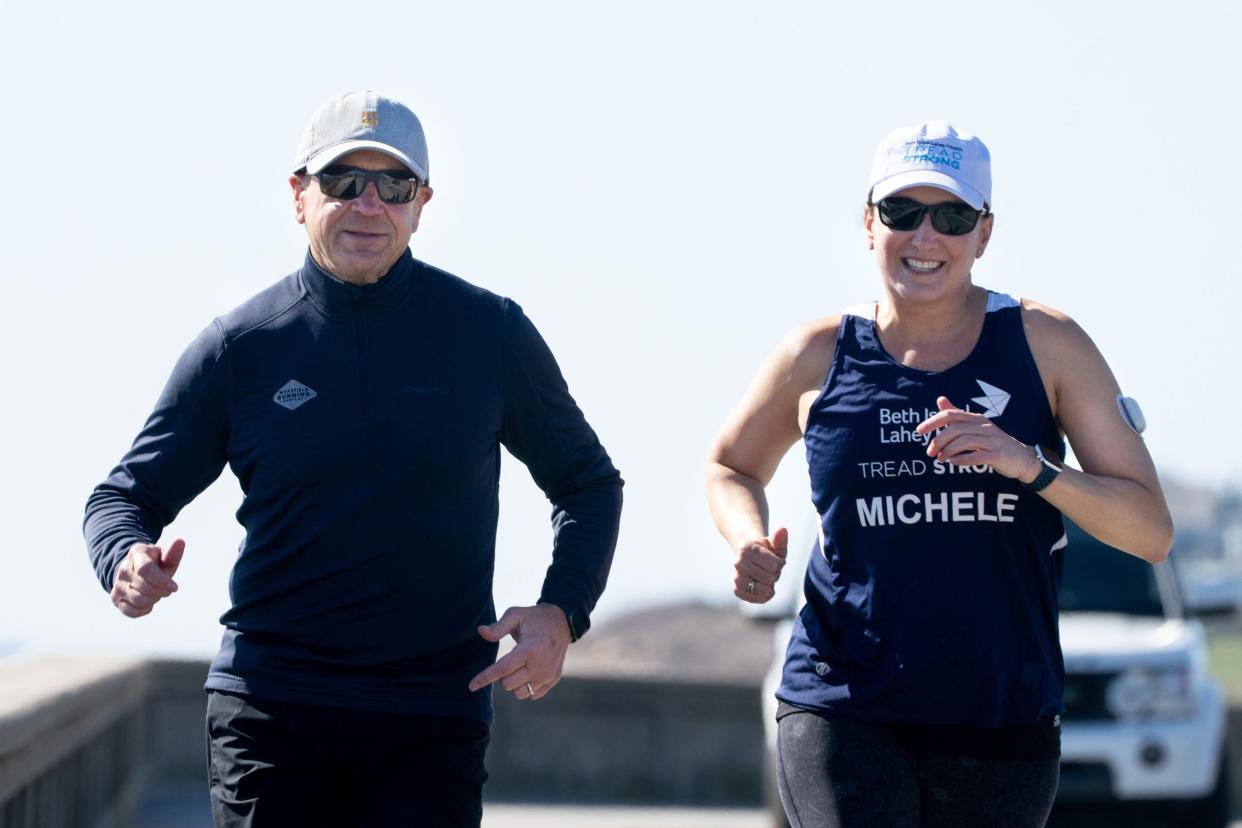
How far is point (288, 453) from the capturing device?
538 cm

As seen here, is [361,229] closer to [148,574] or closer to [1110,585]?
[148,574]

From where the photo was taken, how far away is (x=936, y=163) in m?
5.71

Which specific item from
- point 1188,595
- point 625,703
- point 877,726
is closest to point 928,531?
point 877,726

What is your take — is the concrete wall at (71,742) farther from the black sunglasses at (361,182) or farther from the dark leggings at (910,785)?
the dark leggings at (910,785)

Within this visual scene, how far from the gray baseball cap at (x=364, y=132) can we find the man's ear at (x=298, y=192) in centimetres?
6

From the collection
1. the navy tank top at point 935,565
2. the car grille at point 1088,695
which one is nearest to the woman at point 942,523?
the navy tank top at point 935,565

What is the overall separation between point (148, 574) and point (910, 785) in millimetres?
1739

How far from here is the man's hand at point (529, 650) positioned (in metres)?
5.31

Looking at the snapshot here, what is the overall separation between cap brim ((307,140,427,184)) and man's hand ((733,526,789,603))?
1179 millimetres

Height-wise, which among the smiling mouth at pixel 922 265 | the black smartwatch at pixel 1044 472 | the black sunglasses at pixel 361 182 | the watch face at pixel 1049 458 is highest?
the black sunglasses at pixel 361 182

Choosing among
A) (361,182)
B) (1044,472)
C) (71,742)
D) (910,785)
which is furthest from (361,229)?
(71,742)

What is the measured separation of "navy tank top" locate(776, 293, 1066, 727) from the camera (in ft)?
18.0

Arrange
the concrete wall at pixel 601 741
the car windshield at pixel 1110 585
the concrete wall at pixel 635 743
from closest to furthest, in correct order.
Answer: the car windshield at pixel 1110 585, the concrete wall at pixel 601 741, the concrete wall at pixel 635 743

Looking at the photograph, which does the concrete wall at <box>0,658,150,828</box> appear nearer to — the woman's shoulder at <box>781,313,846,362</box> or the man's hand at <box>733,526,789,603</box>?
the man's hand at <box>733,526,789,603</box>
